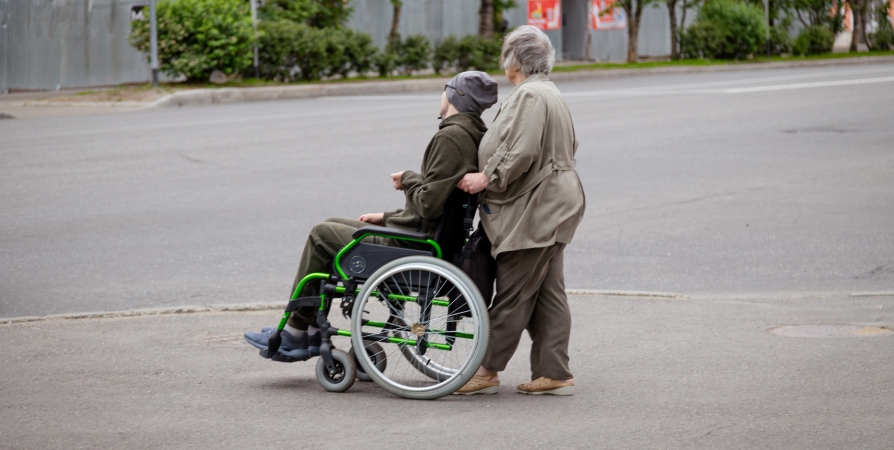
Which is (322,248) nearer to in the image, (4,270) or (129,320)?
(129,320)

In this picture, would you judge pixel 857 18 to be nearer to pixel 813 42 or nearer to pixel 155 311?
pixel 813 42

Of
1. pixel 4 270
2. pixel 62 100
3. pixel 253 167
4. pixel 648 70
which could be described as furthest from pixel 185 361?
pixel 648 70

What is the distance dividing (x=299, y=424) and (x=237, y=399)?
52 cm

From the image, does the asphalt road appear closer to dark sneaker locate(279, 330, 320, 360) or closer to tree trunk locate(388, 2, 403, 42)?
dark sneaker locate(279, 330, 320, 360)

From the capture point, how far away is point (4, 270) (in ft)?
26.9

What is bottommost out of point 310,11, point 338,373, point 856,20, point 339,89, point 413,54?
point 338,373

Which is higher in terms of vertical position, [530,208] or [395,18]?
[395,18]

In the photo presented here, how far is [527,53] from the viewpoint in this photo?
5.08 meters

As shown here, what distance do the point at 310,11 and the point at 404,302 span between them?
25691 millimetres

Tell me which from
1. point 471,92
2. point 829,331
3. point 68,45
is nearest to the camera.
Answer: point 471,92

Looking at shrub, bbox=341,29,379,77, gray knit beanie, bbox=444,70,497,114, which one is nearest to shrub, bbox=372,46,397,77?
shrub, bbox=341,29,379,77

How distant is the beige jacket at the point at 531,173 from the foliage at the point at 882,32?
46.0 meters

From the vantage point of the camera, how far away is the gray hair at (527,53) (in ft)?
16.7

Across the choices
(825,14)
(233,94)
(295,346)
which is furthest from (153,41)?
(825,14)
